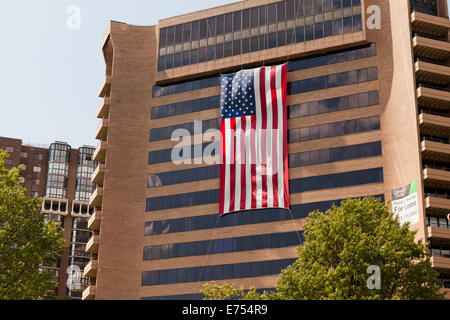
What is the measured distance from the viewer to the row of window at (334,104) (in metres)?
82.0

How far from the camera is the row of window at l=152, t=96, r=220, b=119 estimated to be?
90938mm

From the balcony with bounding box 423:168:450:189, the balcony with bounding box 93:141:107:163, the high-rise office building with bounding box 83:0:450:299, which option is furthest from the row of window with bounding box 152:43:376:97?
the balcony with bounding box 423:168:450:189

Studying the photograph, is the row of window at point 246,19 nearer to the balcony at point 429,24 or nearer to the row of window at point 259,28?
the row of window at point 259,28

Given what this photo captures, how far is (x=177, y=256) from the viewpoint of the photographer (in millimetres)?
85500

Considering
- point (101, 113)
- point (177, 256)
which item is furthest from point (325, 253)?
point (101, 113)

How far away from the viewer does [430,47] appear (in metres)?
81.8

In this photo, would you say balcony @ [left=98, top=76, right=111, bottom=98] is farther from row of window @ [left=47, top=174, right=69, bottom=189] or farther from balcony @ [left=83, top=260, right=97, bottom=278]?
row of window @ [left=47, top=174, right=69, bottom=189]

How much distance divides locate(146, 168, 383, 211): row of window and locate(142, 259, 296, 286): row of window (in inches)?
340

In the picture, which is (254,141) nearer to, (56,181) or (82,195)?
(82,195)

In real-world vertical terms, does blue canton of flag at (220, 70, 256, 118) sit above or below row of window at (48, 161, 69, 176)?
below

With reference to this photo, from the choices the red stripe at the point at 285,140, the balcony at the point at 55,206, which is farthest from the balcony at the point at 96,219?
the balcony at the point at 55,206

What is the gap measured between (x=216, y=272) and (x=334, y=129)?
22.9 m

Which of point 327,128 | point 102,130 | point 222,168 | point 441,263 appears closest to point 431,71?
point 327,128
